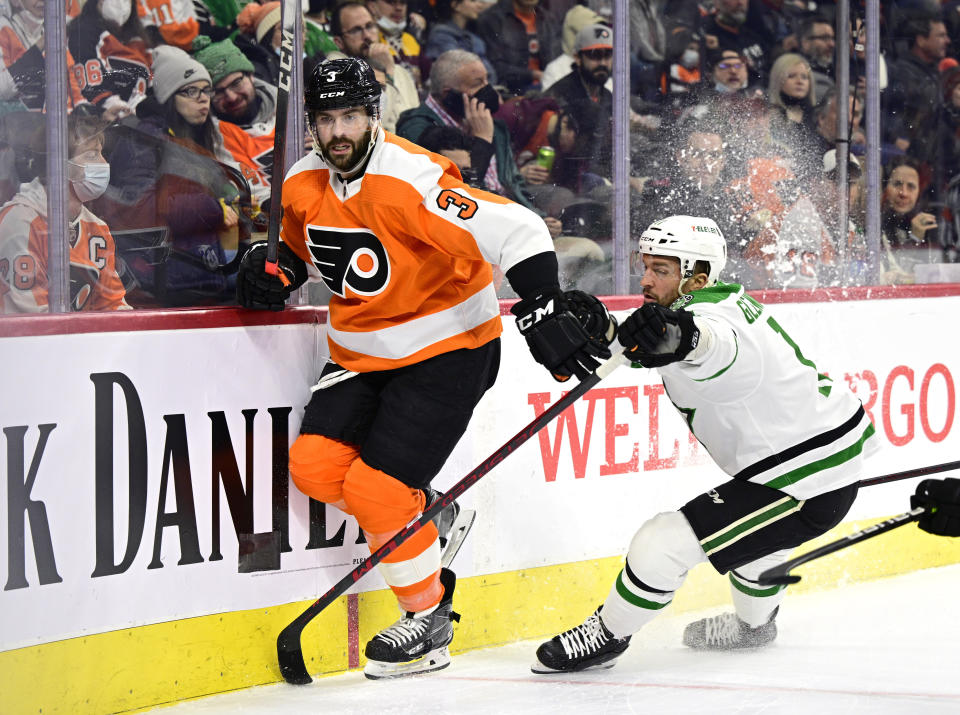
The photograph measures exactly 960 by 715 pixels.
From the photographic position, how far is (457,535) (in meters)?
2.94

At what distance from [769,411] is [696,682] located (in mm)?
577

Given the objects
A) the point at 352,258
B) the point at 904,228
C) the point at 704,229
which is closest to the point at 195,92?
the point at 352,258

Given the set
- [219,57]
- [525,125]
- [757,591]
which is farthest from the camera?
[525,125]

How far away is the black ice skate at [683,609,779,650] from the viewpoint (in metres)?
3.00

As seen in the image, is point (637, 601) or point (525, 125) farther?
point (525, 125)

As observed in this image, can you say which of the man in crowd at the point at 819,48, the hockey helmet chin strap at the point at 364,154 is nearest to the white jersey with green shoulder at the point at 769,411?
the hockey helmet chin strap at the point at 364,154

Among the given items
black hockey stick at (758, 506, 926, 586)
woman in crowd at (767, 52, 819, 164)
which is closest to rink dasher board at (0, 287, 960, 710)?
black hockey stick at (758, 506, 926, 586)

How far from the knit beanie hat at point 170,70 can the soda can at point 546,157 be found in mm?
1129

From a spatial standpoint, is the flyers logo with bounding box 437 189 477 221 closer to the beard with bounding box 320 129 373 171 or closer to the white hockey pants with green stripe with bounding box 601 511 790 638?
the beard with bounding box 320 129 373 171

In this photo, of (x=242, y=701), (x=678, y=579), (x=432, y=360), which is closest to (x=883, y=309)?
(x=678, y=579)

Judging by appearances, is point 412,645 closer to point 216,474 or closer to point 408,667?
point 408,667

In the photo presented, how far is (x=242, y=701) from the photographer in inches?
101

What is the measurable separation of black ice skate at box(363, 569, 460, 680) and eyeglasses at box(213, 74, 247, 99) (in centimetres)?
128

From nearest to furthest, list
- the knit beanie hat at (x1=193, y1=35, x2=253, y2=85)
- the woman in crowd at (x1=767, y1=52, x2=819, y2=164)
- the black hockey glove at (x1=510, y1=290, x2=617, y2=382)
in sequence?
the black hockey glove at (x1=510, y1=290, x2=617, y2=382) < the knit beanie hat at (x1=193, y1=35, x2=253, y2=85) < the woman in crowd at (x1=767, y1=52, x2=819, y2=164)
